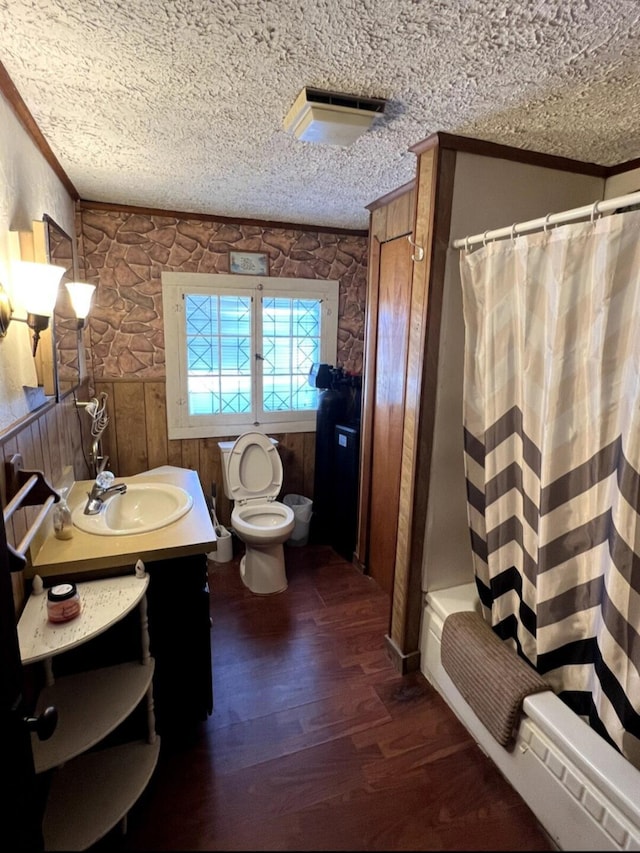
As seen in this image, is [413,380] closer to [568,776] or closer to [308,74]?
[308,74]

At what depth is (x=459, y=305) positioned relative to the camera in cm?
194

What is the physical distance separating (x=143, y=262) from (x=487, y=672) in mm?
2846

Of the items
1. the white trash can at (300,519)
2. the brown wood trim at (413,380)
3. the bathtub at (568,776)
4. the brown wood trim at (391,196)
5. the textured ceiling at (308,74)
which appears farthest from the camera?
the white trash can at (300,519)

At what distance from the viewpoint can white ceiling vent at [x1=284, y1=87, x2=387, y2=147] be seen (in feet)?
4.89

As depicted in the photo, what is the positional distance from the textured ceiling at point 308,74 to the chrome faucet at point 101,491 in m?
1.39

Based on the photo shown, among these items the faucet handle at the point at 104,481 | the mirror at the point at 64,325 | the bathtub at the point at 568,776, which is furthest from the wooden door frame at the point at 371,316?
the mirror at the point at 64,325

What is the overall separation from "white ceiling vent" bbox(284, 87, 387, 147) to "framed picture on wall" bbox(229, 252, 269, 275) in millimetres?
1578

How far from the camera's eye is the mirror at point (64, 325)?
1925 mm

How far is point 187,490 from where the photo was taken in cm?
226

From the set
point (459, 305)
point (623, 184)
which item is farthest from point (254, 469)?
point (623, 184)

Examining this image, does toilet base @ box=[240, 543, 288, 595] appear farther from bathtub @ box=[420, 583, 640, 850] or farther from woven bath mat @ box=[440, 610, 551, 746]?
bathtub @ box=[420, 583, 640, 850]

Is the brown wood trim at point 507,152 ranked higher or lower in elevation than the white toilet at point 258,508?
higher

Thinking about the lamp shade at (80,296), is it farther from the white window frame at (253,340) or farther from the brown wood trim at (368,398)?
the brown wood trim at (368,398)

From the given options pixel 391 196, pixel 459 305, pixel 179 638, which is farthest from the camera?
pixel 391 196
